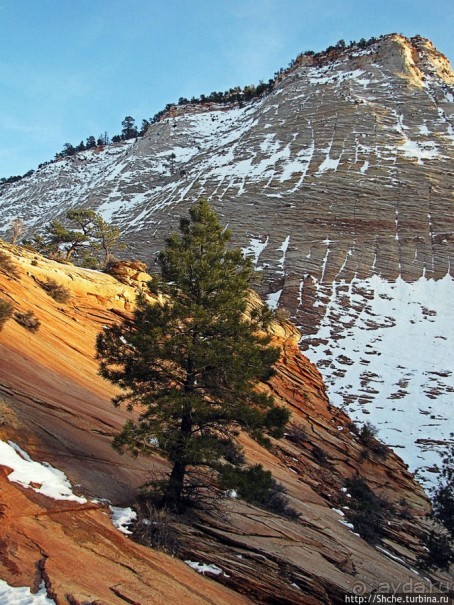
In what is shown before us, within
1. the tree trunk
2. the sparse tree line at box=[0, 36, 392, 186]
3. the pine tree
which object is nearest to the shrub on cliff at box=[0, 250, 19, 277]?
the pine tree

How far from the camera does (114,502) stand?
8.63 meters

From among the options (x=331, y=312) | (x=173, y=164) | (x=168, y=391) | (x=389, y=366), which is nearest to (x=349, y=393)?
(x=389, y=366)

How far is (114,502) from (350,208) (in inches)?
1869

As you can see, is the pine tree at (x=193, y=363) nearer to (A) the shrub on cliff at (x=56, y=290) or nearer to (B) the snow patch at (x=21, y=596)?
(B) the snow patch at (x=21, y=596)

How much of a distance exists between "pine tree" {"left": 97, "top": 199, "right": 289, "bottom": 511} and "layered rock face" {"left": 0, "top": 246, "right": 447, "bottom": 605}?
1.25 m

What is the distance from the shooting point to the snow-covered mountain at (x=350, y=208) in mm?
32719

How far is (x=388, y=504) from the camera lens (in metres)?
18.4

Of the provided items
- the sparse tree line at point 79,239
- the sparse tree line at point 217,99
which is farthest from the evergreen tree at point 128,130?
the sparse tree line at point 79,239

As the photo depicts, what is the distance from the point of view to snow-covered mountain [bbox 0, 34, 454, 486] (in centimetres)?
3272

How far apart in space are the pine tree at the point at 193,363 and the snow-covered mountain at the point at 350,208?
1839 cm

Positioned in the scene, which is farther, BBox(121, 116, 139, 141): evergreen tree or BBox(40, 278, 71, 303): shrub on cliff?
BBox(121, 116, 139, 141): evergreen tree

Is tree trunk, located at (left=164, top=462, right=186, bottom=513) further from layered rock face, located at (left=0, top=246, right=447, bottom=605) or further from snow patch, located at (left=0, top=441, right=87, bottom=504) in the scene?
snow patch, located at (left=0, top=441, right=87, bottom=504)

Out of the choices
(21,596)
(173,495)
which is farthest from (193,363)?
(21,596)
